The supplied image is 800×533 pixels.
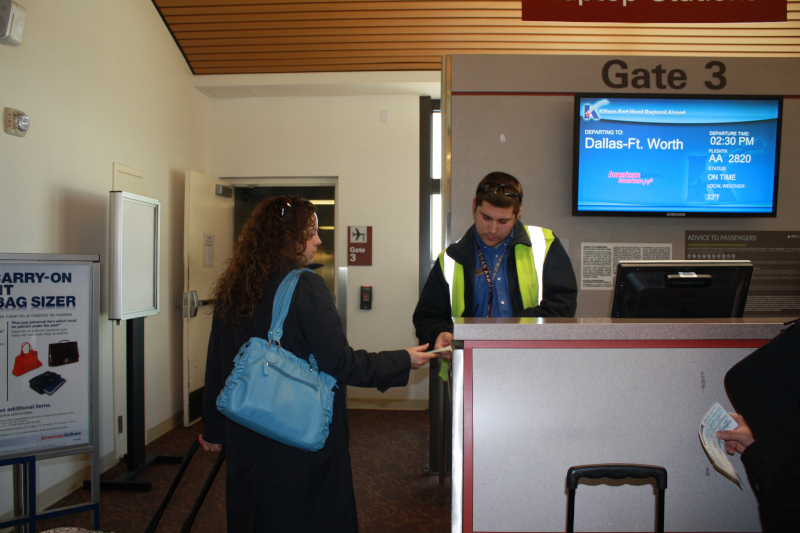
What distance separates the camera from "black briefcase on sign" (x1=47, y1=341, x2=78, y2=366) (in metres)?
2.48

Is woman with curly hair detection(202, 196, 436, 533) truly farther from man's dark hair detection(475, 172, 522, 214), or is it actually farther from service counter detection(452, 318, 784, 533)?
man's dark hair detection(475, 172, 522, 214)

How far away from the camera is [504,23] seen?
4.14 meters

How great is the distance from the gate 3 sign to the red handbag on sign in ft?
Answer: 10.2

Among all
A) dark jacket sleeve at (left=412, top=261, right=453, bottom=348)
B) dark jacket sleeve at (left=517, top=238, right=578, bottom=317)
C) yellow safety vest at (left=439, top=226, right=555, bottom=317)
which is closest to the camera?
dark jacket sleeve at (left=517, top=238, right=578, bottom=317)

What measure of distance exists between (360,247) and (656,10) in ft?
11.3

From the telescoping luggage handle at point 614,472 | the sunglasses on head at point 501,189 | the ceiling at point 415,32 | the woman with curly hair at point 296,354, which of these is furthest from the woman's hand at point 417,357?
the ceiling at point 415,32

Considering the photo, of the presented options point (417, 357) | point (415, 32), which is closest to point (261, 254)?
point (417, 357)

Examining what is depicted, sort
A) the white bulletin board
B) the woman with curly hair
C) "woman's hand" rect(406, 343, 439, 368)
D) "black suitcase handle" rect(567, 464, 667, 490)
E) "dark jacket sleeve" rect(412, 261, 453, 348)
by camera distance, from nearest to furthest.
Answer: "black suitcase handle" rect(567, 464, 667, 490) → the woman with curly hair → "woman's hand" rect(406, 343, 439, 368) → "dark jacket sleeve" rect(412, 261, 453, 348) → the white bulletin board

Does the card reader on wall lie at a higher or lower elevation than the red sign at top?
lower

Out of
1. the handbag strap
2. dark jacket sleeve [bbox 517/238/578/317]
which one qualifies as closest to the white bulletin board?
the handbag strap

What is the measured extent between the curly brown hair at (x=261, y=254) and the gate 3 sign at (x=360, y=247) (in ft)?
11.2

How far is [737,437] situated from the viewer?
1206 millimetres

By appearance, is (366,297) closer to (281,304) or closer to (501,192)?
(501,192)

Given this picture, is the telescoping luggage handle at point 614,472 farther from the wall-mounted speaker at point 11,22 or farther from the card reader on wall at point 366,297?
the card reader on wall at point 366,297
